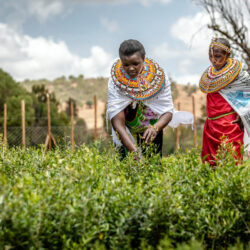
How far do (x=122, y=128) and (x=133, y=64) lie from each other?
0.66m

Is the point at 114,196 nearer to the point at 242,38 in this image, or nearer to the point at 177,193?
the point at 177,193

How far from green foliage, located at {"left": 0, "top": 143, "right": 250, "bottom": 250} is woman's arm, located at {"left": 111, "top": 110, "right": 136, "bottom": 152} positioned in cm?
85

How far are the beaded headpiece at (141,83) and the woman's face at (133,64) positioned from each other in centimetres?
8

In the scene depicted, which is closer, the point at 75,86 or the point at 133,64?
the point at 133,64

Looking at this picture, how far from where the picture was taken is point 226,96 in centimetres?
477

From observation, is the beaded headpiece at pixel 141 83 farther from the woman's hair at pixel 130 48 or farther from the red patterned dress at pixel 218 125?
the red patterned dress at pixel 218 125

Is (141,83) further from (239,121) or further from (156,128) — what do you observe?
(239,121)

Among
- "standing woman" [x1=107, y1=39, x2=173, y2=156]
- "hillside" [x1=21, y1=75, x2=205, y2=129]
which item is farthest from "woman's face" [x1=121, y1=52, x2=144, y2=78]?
"hillside" [x1=21, y1=75, x2=205, y2=129]

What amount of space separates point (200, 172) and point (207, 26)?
7.44 metres

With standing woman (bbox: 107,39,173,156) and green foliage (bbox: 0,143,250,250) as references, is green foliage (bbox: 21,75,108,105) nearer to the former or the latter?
standing woman (bbox: 107,39,173,156)

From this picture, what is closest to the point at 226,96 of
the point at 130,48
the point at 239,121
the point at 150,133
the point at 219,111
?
the point at 219,111

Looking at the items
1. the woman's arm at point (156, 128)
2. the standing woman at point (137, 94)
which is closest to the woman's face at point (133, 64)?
the standing woman at point (137, 94)

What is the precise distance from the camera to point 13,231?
7.41ft

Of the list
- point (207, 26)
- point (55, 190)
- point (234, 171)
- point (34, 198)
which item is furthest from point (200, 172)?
point (207, 26)
